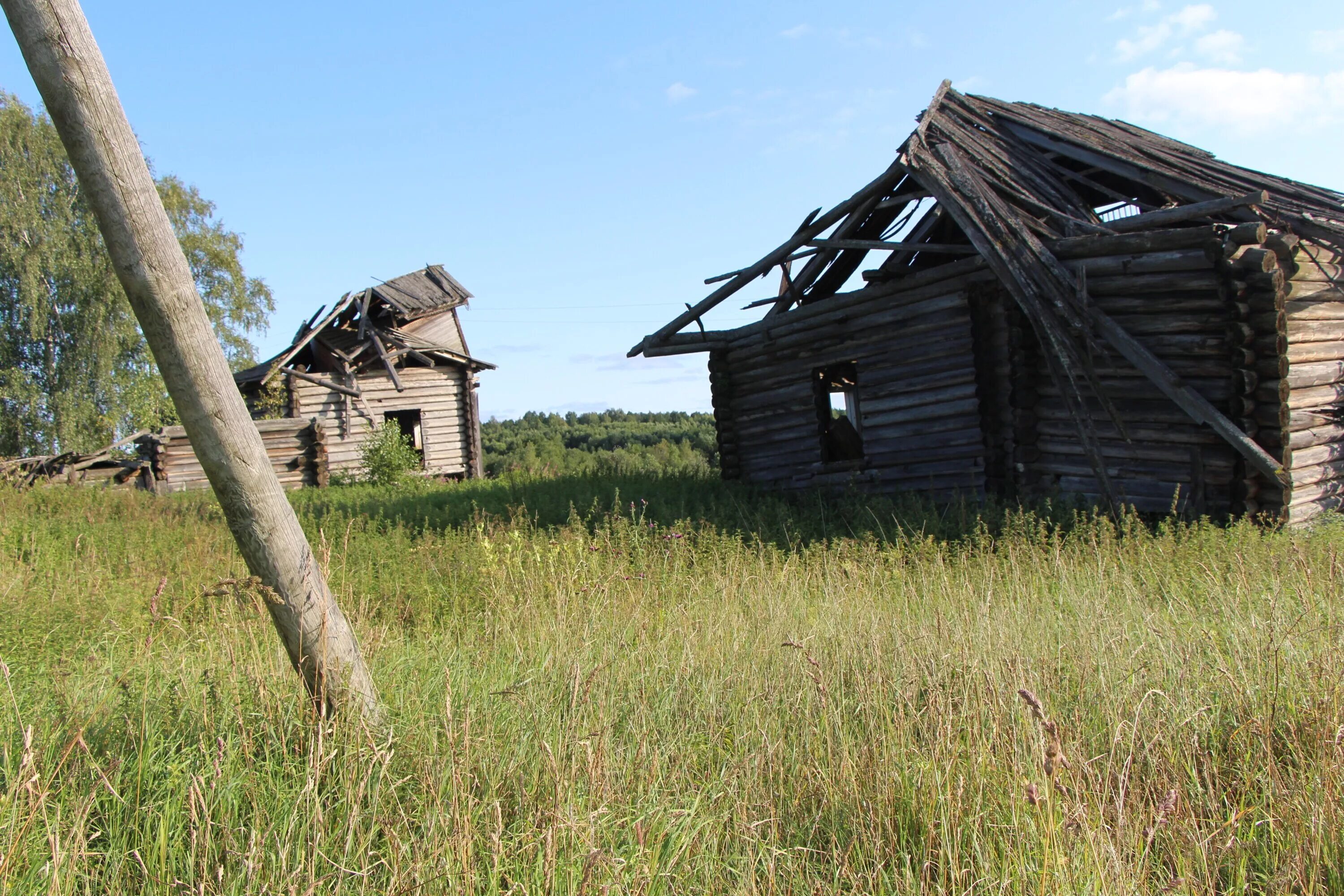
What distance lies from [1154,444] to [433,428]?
1892 cm

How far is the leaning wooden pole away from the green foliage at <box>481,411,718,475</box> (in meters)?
25.2

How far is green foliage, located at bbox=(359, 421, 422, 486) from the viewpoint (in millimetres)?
20828

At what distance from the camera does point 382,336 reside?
72.7 ft

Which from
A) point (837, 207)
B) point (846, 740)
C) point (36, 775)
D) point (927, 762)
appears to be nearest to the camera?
point (36, 775)

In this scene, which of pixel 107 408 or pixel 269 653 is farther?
pixel 107 408

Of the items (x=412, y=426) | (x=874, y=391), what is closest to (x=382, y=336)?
(x=412, y=426)

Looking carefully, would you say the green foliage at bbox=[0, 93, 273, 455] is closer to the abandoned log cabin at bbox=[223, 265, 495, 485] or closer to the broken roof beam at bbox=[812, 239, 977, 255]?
the abandoned log cabin at bbox=[223, 265, 495, 485]

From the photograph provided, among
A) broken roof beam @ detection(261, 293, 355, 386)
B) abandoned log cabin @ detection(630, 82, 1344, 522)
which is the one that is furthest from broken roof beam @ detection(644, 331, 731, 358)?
broken roof beam @ detection(261, 293, 355, 386)

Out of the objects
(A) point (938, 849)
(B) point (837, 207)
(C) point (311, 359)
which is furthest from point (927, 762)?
(C) point (311, 359)

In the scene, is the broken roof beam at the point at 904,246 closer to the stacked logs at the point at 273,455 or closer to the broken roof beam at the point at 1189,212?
the broken roof beam at the point at 1189,212

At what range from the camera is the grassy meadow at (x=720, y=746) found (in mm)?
2178

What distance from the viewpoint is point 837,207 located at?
32.0 feet

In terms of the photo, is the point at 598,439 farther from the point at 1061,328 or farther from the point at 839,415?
the point at 1061,328

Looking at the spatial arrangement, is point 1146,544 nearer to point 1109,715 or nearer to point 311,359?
point 1109,715
